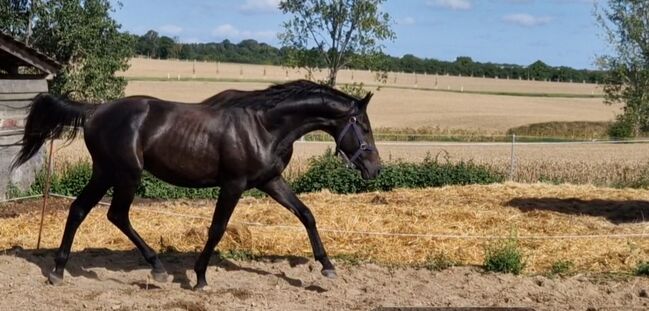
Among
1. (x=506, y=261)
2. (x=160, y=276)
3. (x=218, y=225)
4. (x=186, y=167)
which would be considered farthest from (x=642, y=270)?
(x=160, y=276)

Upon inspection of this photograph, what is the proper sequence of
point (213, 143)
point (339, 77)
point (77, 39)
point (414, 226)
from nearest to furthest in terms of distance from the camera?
1. point (213, 143)
2. point (414, 226)
3. point (77, 39)
4. point (339, 77)

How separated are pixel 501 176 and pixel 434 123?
27.1 m

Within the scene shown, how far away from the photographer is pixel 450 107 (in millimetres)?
57281

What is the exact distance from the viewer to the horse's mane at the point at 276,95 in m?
7.54

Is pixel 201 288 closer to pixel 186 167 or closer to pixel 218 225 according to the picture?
pixel 218 225

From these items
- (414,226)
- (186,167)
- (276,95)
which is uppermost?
(276,95)

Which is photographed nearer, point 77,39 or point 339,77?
point 77,39

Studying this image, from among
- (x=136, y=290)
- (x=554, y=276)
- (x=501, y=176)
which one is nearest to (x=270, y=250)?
(x=136, y=290)

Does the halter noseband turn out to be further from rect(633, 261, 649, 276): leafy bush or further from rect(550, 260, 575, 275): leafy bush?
rect(633, 261, 649, 276): leafy bush

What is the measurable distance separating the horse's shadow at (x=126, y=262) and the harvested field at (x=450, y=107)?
33.4 metres

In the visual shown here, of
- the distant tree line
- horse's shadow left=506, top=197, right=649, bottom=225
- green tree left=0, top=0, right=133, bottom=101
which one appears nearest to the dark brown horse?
horse's shadow left=506, top=197, right=649, bottom=225

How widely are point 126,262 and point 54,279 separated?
1.04 m

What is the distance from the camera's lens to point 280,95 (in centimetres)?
761

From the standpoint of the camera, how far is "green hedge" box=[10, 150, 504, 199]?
1512 cm
